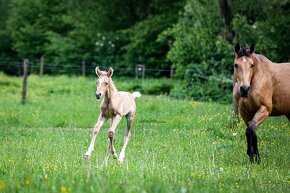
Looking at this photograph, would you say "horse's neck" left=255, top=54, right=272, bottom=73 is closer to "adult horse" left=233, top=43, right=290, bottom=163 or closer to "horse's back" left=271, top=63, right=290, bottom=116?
"adult horse" left=233, top=43, right=290, bottom=163

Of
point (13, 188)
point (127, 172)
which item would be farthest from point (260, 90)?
point (13, 188)

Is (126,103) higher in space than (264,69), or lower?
lower

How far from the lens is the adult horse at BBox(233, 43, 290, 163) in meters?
11.3

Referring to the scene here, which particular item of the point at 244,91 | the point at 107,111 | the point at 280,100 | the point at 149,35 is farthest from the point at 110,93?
the point at 149,35

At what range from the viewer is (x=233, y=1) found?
2862cm

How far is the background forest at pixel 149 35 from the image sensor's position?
89.2 ft

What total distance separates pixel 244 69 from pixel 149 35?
38294 millimetres

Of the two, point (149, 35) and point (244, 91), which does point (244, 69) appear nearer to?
point (244, 91)

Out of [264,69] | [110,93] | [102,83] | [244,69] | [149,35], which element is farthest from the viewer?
[149,35]

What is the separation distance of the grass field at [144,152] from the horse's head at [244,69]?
145 cm

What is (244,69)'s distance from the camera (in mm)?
11336

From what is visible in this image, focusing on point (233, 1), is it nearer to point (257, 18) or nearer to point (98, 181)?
point (257, 18)

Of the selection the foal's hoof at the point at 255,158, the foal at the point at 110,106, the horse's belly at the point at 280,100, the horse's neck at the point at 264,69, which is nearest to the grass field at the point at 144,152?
the foal's hoof at the point at 255,158

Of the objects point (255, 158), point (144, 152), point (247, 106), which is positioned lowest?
point (144, 152)
